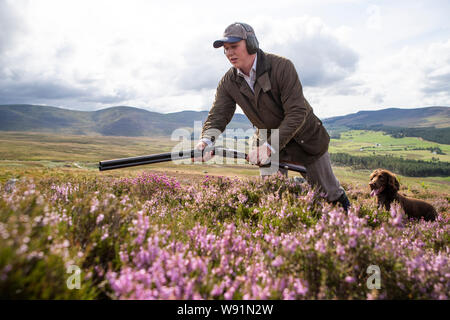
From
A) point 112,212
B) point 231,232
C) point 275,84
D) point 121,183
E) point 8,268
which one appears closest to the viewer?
point 8,268

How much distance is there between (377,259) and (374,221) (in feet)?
7.90

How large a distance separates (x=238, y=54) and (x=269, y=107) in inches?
36.7

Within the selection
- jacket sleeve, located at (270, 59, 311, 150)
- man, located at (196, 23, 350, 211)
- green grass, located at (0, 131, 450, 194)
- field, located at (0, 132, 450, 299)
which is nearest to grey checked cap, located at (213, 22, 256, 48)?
man, located at (196, 23, 350, 211)

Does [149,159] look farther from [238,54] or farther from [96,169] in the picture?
[96,169]

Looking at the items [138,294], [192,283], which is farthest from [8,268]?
[192,283]

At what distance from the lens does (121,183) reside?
259 inches

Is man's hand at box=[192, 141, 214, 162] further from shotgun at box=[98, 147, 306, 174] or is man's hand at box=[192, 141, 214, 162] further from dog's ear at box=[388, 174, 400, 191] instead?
dog's ear at box=[388, 174, 400, 191]

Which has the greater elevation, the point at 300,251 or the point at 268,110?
the point at 268,110

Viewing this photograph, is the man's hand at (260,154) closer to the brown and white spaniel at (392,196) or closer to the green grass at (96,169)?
the green grass at (96,169)

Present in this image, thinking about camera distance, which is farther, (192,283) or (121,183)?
(121,183)

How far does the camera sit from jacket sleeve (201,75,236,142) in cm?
468

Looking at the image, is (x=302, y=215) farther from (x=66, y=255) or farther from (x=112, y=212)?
(x=66, y=255)

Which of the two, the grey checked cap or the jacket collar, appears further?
the jacket collar

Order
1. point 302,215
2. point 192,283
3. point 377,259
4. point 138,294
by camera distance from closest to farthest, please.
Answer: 1. point 138,294
2. point 192,283
3. point 377,259
4. point 302,215
